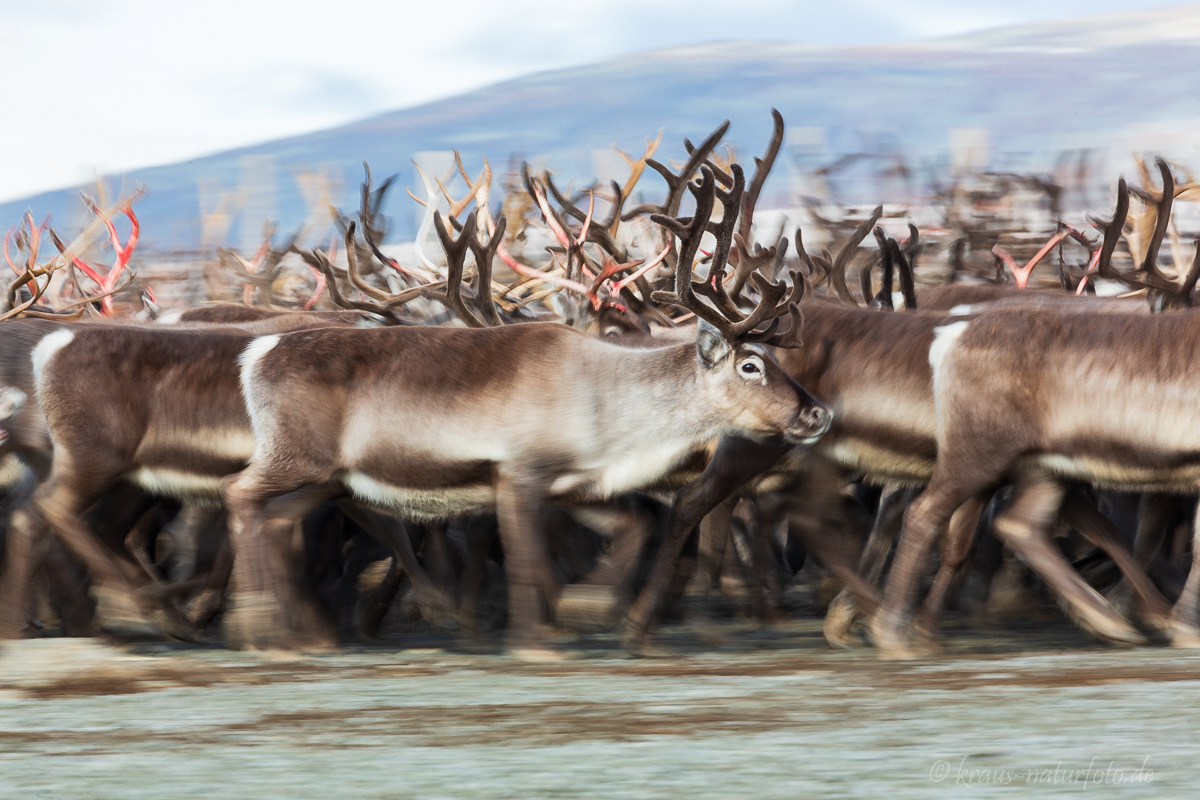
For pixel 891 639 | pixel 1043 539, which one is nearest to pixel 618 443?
pixel 891 639

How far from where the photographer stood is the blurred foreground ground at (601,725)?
Answer: 145 inches

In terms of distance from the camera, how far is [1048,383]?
625 centimetres

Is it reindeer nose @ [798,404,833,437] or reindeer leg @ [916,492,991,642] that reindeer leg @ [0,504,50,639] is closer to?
reindeer nose @ [798,404,833,437]

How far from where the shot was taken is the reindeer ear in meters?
6.62

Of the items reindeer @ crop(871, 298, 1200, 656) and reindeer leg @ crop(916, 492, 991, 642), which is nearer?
reindeer @ crop(871, 298, 1200, 656)

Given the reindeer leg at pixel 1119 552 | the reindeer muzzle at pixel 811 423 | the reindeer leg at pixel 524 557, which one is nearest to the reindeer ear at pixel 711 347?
the reindeer muzzle at pixel 811 423

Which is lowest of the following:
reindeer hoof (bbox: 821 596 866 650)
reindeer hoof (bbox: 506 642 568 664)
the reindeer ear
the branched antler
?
reindeer hoof (bbox: 821 596 866 650)

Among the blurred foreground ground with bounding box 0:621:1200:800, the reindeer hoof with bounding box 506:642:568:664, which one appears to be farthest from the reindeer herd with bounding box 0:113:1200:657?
the blurred foreground ground with bounding box 0:621:1200:800

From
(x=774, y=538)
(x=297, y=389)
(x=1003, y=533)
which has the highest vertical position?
(x=297, y=389)

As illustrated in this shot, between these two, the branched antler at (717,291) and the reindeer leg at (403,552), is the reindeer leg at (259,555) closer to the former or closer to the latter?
the reindeer leg at (403,552)

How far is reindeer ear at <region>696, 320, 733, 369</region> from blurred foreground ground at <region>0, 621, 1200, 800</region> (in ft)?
4.08

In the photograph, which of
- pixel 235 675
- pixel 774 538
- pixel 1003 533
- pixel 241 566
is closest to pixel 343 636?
pixel 241 566

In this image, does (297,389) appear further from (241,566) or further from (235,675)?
(235,675)

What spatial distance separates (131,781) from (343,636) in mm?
3513
